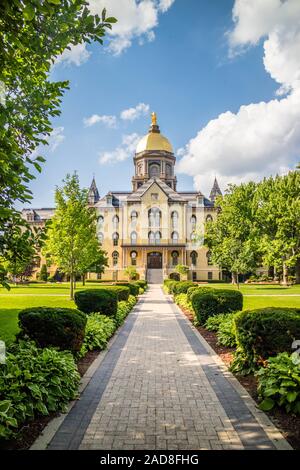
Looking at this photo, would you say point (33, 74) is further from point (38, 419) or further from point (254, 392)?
point (254, 392)

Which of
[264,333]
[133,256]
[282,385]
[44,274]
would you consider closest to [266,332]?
[264,333]

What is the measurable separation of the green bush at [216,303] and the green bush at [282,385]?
7.17 meters

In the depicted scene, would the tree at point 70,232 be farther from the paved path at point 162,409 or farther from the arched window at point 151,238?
the arched window at point 151,238

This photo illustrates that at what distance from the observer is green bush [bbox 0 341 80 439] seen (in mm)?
4746

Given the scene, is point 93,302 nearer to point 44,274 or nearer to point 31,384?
point 31,384

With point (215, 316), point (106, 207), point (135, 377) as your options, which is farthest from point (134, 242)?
point (135, 377)

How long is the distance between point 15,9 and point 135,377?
6861mm

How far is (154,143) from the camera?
76.3 m

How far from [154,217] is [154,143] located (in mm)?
22285

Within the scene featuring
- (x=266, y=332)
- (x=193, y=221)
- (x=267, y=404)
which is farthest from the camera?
(x=193, y=221)

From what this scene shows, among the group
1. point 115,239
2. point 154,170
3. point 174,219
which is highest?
point 154,170

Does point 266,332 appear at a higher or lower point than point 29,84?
lower

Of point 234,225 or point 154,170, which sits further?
point 154,170

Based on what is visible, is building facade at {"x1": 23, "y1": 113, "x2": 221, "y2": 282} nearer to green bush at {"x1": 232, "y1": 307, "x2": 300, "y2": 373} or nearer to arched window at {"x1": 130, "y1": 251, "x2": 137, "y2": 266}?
arched window at {"x1": 130, "y1": 251, "x2": 137, "y2": 266}
